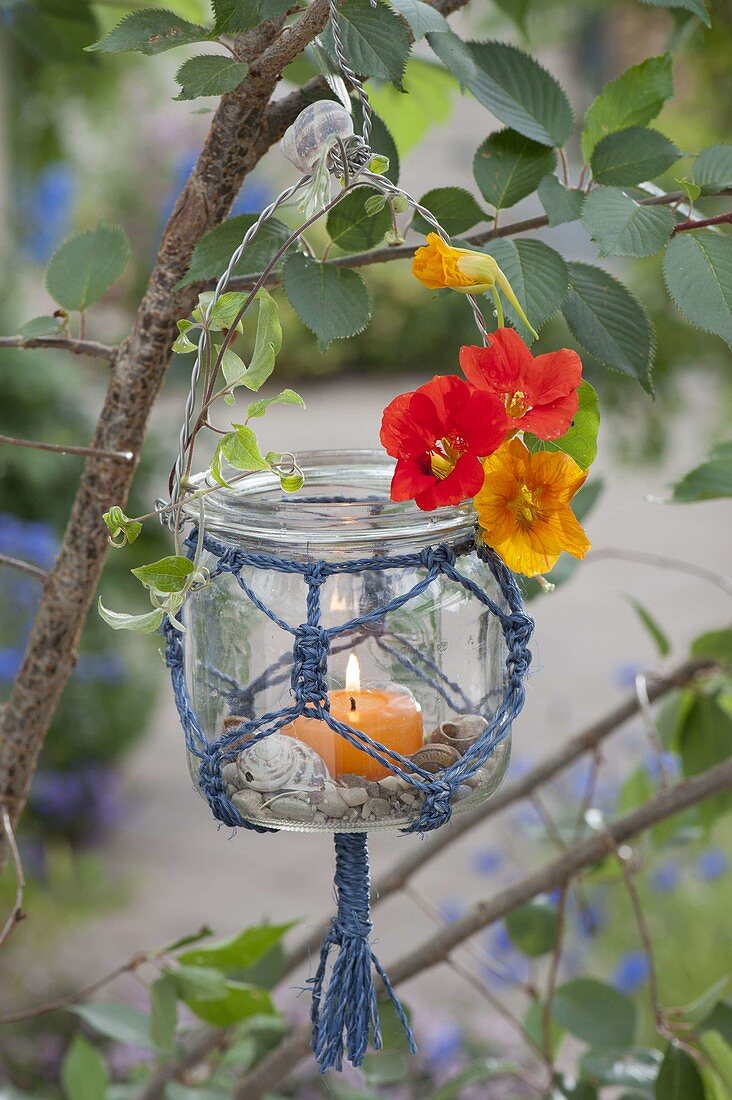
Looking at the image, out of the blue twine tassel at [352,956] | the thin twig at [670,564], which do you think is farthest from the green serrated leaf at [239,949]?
the thin twig at [670,564]

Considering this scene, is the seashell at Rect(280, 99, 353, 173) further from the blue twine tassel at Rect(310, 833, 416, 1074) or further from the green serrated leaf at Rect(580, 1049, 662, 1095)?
the green serrated leaf at Rect(580, 1049, 662, 1095)

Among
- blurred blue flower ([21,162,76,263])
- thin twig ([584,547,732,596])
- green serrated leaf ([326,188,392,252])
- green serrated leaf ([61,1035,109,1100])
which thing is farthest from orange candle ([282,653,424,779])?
blurred blue flower ([21,162,76,263])

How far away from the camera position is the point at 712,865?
196 cm

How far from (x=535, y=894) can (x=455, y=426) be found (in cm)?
48

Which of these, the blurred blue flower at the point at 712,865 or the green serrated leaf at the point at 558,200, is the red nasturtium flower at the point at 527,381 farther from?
the blurred blue flower at the point at 712,865

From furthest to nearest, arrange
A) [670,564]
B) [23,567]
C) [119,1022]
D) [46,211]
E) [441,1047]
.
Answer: [46,211], [441,1047], [670,564], [119,1022], [23,567]

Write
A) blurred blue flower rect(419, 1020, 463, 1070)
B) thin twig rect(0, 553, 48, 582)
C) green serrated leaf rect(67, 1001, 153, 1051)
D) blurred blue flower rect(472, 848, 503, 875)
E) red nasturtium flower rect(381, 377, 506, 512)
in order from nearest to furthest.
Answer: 1. red nasturtium flower rect(381, 377, 506, 512)
2. thin twig rect(0, 553, 48, 582)
3. green serrated leaf rect(67, 1001, 153, 1051)
4. blurred blue flower rect(419, 1020, 463, 1070)
5. blurred blue flower rect(472, 848, 503, 875)

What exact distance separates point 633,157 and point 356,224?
13cm

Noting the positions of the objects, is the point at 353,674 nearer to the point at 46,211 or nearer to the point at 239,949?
the point at 239,949

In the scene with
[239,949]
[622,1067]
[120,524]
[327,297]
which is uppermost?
[327,297]

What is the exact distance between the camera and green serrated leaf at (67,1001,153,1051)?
30.9 inches

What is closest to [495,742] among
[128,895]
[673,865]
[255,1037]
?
[255,1037]

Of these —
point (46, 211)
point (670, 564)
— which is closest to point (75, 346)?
point (670, 564)

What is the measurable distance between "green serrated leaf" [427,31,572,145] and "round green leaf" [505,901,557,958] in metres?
0.61
